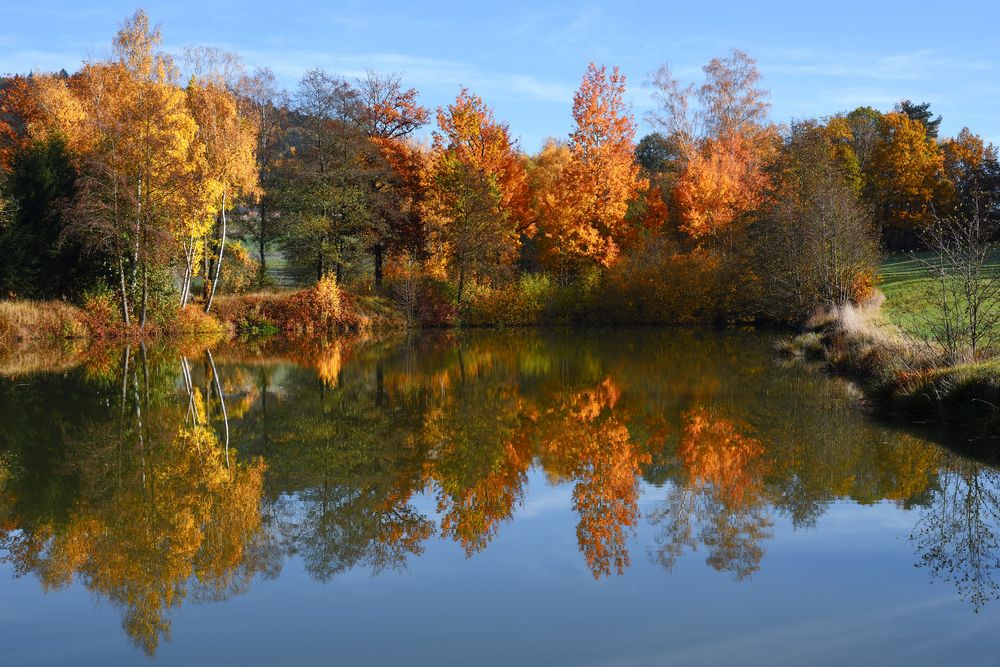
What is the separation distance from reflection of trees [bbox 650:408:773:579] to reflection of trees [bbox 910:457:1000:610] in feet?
4.47

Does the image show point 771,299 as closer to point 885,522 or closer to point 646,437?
point 646,437

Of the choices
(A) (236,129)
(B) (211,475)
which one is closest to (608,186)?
(A) (236,129)

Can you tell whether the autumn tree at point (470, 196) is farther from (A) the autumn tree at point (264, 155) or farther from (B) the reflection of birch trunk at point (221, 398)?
(B) the reflection of birch trunk at point (221, 398)

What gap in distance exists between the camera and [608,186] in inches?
1492

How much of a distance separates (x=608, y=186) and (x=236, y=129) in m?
16.1

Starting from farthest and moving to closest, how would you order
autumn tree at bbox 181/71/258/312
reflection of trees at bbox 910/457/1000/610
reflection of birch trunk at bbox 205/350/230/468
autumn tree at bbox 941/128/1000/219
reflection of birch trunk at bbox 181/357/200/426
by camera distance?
autumn tree at bbox 941/128/1000/219, autumn tree at bbox 181/71/258/312, reflection of birch trunk at bbox 181/357/200/426, reflection of birch trunk at bbox 205/350/230/468, reflection of trees at bbox 910/457/1000/610

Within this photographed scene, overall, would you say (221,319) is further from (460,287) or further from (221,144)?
(460,287)

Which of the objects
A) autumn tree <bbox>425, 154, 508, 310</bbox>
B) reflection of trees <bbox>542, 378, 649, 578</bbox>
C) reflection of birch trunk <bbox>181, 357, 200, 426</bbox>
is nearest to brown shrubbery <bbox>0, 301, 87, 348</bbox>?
reflection of birch trunk <bbox>181, 357, 200, 426</bbox>

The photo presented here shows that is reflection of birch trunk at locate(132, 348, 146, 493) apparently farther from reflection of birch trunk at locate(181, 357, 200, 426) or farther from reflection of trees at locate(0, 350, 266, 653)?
reflection of birch trunk at locate(181, 357, 200, 426)

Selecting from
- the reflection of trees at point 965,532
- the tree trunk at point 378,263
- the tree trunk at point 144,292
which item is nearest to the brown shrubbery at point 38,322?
the tree trunk at point 144,292

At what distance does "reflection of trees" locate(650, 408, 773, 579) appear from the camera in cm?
721

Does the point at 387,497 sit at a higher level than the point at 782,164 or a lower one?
lower

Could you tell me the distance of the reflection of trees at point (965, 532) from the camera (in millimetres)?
6395

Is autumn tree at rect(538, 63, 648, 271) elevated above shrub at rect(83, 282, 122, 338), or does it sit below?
above
